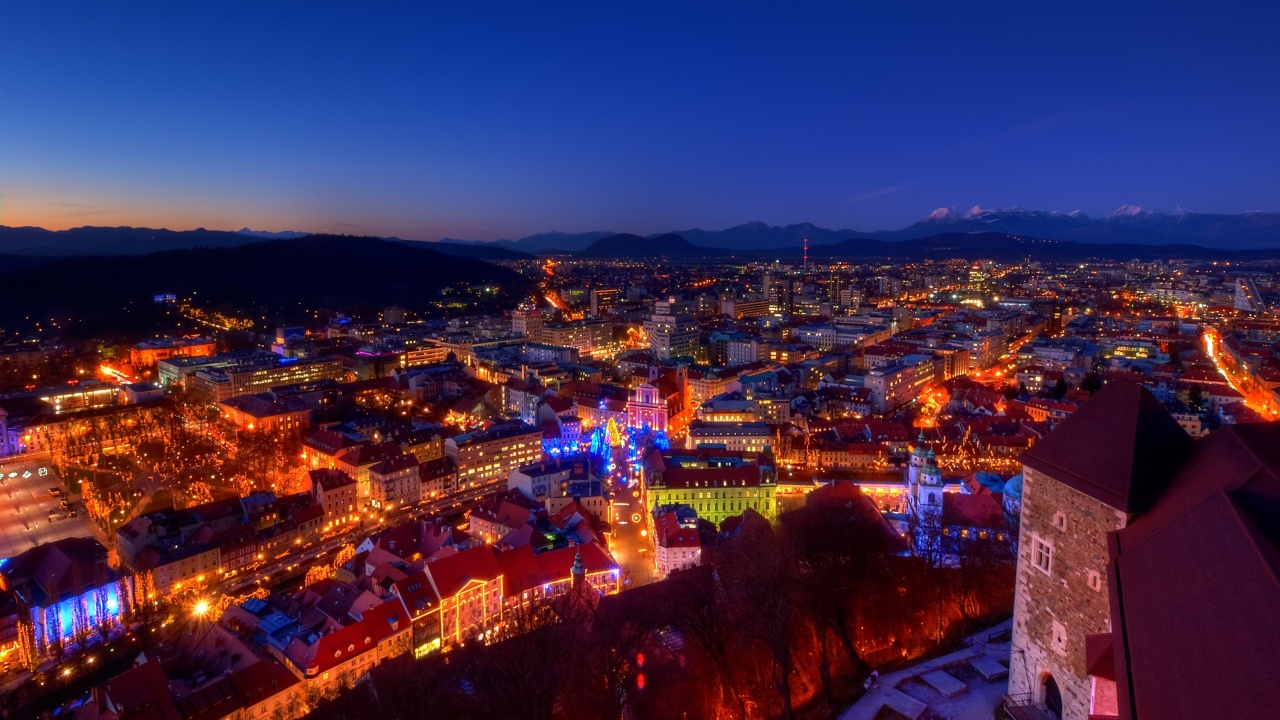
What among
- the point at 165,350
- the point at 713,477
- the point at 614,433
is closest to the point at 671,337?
the point at 614,433

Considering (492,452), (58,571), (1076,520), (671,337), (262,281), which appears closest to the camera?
(1076,520)

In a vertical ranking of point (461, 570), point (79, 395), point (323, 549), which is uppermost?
point (79, 395)

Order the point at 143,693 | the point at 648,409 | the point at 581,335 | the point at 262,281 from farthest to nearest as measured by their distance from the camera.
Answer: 1. the point at 262,281
2. the point at 581,335
3. the point at 648,409
4. the point at 143,693

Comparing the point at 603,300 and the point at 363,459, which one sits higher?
the point at 603,300

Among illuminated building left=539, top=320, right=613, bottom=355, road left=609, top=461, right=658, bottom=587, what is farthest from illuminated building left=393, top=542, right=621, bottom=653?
illuminated building left=539, top=320, right=613, bottom=355

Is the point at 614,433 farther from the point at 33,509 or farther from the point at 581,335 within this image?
the point at 581,335
